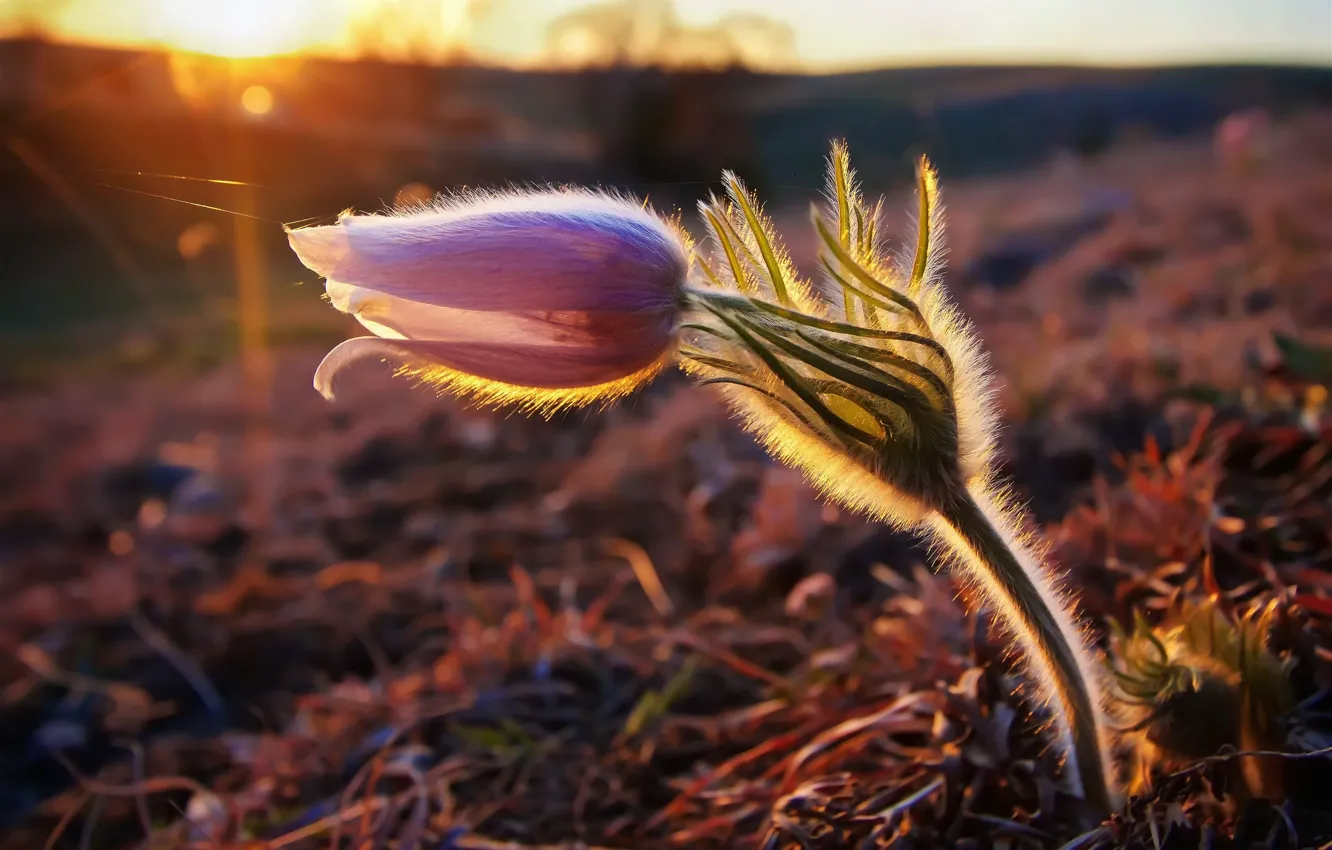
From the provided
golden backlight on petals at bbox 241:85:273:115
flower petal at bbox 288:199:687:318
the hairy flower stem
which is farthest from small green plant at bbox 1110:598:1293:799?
golden backlight on petals at bbox 241:85:273:115

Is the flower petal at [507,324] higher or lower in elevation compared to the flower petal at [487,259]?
lower

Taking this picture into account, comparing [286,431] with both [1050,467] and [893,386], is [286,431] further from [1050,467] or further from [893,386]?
[893,386]

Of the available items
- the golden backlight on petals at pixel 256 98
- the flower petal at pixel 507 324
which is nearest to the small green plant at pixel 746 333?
the flower petal at pixel 507 324

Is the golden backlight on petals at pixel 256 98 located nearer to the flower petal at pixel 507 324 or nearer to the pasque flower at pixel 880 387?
the flower petal at pixel 507 324

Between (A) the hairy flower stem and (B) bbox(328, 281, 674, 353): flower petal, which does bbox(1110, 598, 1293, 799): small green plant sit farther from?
(B) bbox(328, 281, 674, 353): flower petal

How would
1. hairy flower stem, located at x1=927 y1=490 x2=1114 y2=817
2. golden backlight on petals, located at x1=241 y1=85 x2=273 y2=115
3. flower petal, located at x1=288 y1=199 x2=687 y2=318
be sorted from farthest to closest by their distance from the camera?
golden backlight on petals, located at x1=241 y1=85 x2=273 y2=115, hairy flower stem, located at x1=927 y1=490 x2=1114 y2=817, flower petal, located at x1=288 y1=199 x2=687 y2=318

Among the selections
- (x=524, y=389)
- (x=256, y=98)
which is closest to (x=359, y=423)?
(x=256, y=98)
